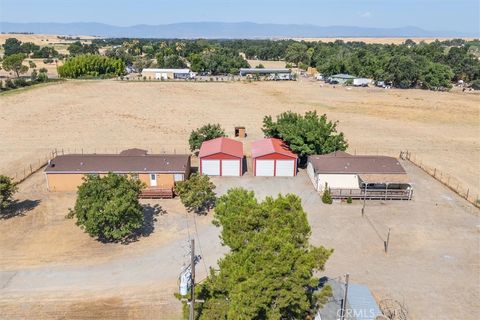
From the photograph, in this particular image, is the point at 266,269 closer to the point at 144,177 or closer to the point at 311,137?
the point at 144,177

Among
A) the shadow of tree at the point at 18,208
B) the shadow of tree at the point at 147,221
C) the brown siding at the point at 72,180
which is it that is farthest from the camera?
the brown siding at the point at 72,180

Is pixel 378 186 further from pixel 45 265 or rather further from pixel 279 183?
pixel 45 265

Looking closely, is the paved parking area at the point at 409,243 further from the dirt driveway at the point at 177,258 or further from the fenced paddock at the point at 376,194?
the fenced paddock at the point at 376,194

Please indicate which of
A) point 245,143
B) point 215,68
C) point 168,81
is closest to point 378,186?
point 245,143

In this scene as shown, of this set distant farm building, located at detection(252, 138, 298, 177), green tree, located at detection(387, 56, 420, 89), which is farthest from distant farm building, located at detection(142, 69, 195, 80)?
distant farm building, located at detection(252, 138, 298, 177)

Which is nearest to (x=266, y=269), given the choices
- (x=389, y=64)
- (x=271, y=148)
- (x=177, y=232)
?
(x=177, y=232)

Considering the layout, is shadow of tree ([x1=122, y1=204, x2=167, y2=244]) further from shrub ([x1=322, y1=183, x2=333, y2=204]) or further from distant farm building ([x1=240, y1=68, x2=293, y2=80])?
distant farm building ([x1=240, y1=68, x2=293, y2=80])

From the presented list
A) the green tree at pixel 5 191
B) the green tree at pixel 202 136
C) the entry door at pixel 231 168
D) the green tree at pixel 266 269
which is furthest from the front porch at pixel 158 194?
the green tree at pixel 266 269
